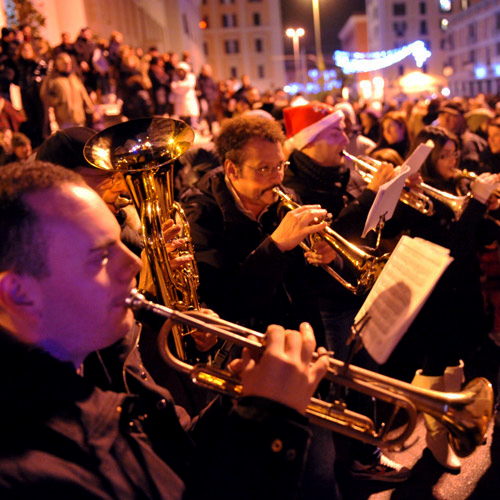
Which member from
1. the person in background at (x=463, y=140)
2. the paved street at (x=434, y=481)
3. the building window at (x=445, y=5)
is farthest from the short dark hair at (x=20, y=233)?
the building window at (x=445, y=5)

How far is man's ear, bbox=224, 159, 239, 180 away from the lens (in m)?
2.78

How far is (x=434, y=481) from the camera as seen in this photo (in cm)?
312

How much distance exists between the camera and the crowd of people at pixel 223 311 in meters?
1.19

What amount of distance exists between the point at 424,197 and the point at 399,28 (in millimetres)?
75828

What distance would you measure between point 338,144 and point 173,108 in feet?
32.1

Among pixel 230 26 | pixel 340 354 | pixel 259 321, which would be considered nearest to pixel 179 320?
pixel 259 321

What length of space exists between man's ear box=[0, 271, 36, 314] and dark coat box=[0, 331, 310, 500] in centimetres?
10

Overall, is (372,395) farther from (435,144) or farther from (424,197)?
(435,144)

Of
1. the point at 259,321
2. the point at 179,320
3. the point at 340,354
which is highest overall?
the point at 179,320

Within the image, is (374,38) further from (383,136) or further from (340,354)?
(340,354)

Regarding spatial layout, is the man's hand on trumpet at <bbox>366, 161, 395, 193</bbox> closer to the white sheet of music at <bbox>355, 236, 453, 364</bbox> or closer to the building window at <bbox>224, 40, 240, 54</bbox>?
the white sheet of music at <bbox>355, 236, 453, 364</bbox>

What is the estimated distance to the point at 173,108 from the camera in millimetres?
12680

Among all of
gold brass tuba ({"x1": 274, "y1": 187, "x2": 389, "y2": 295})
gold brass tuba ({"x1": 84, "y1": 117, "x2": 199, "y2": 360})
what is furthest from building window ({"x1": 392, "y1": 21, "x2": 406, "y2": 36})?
gold brass tuba ({"x1": 84, "y1": 117, "x2": 199, "y2": 360})

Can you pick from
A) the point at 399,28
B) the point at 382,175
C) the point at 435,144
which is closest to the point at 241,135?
the point at 382,175
